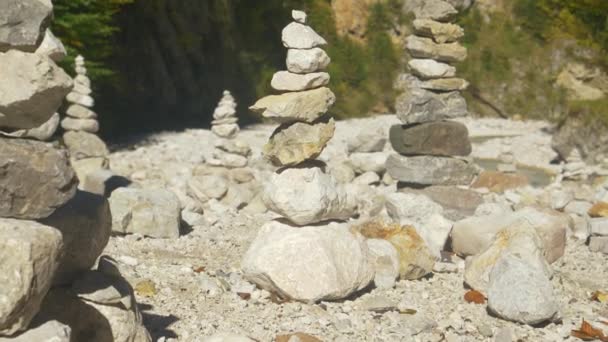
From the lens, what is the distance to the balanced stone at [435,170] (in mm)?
13508

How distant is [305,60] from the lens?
8.74 meters

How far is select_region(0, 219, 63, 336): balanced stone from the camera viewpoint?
470 centimetres

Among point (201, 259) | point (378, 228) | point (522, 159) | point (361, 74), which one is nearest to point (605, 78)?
point (522, 159)

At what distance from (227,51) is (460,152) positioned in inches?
641

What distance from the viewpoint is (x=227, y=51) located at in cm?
2806

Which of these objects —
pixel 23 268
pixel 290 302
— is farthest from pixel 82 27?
pixel 23 268

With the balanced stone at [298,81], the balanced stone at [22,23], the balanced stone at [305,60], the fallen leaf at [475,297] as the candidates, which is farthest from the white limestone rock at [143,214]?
the balanced stone at [22,23]

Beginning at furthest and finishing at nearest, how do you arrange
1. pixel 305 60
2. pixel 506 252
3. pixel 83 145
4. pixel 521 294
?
pixel 83 145 → pixel 305 60 → pixel 506 252 → pixel 521 294

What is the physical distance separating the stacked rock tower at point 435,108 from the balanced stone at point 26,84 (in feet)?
30.2

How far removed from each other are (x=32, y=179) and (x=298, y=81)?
432cm

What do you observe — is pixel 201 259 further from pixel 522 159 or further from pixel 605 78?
pixel 605 78

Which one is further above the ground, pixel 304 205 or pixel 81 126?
pixel 304 205

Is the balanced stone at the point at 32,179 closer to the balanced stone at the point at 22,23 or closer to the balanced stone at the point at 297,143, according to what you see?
the balanced stone at the point at 22,23

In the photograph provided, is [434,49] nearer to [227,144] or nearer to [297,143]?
[227,144]
